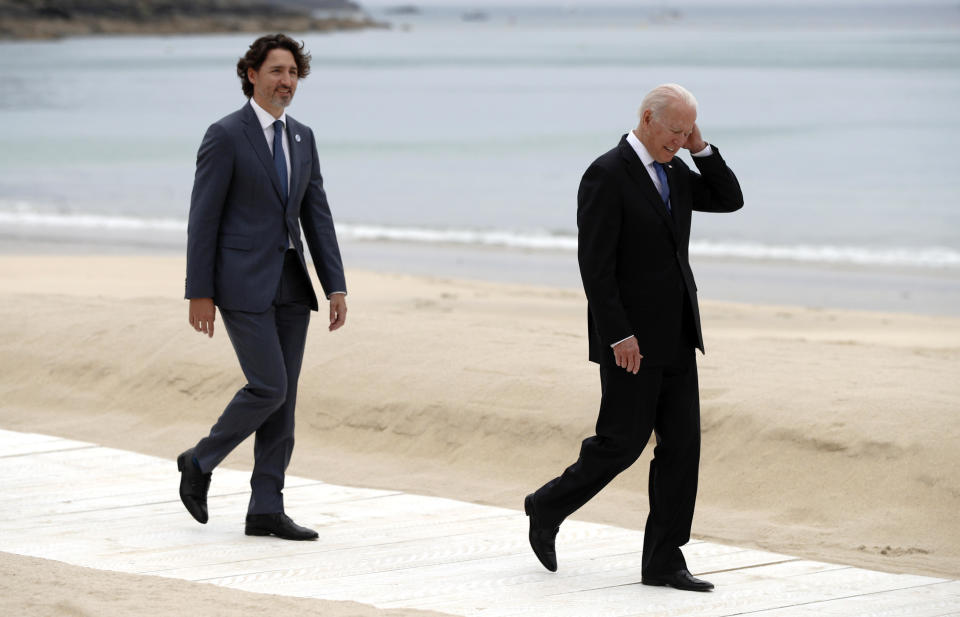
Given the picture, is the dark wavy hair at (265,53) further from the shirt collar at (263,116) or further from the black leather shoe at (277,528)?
the black leather shoe at (277,528)

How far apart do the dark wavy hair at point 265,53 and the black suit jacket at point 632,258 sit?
1.20m

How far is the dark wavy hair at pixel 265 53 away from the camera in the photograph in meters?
4.63

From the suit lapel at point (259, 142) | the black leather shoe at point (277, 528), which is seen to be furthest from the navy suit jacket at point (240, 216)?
the black leather shoe at point (277, 528)

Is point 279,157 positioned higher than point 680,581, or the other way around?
point 279,157

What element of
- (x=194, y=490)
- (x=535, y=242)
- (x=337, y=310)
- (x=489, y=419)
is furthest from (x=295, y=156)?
(x=535, y=242)

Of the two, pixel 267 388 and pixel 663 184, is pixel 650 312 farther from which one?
pixel 267 388

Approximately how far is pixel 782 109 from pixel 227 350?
142 feet

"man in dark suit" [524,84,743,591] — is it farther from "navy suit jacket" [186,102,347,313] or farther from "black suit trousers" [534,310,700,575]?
"navy suit jacket" [186,102,347,313]

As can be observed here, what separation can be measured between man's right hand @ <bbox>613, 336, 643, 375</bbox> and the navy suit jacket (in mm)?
1265

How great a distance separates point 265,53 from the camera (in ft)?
15.2

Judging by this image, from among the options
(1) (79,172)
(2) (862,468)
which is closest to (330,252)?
(2) (862,468)

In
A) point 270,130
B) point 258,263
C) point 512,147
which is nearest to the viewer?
point 258,263

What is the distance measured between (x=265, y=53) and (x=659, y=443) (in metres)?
1.91

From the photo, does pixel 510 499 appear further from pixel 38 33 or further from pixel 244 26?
pixel 244 26
